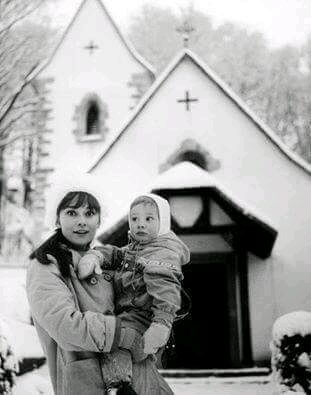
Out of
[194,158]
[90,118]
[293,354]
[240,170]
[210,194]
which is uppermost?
[90,118]

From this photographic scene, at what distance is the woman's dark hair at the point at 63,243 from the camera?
201 cm

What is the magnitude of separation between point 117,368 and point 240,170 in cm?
716

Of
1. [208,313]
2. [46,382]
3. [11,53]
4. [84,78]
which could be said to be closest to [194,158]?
[208,313]

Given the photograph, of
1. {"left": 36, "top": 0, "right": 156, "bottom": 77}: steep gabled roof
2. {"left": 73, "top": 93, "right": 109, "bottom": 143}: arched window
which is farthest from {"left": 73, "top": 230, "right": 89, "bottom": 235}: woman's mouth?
{"left": 36, "top": 0, "right": 156, "bottom": 77}: steep gabled roof

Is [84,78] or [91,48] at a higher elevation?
Answer: [91,48]

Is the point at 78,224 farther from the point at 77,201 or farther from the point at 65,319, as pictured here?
the point at 65,319

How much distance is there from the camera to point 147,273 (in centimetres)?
207

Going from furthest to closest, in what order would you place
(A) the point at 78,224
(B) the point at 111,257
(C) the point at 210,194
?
(C) the point at 210,194
(B) the point at 111,257
(A) the point at 78,224

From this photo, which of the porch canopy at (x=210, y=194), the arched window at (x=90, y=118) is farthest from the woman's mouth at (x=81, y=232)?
the arched window at (x=90, y=118)

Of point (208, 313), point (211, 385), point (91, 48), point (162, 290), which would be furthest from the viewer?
point (91, 48)

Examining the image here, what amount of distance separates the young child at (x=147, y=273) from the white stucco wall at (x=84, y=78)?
10764 millimetres

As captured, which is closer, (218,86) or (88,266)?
(88,266)

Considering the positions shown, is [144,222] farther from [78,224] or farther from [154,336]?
[154,336]

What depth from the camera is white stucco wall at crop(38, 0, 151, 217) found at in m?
13.3
